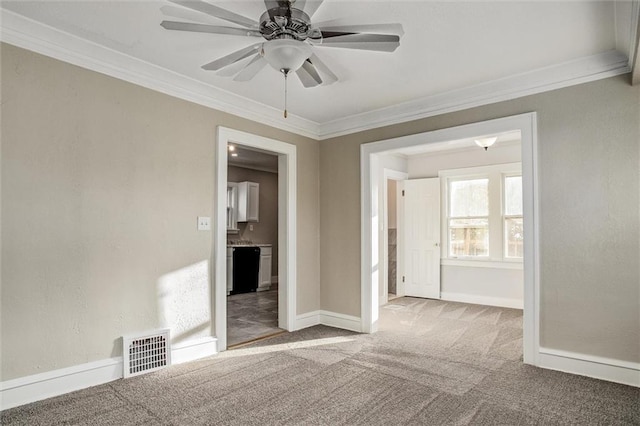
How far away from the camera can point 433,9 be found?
2293 mm

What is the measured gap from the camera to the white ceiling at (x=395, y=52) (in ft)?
7.60

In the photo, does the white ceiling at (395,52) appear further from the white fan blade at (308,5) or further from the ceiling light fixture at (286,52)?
the ceiling light fixture at (286,52)

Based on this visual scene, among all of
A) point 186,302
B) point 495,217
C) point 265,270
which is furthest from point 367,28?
point 265,270

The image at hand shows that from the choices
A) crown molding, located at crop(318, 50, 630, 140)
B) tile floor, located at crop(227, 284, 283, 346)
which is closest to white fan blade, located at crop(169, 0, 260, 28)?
crown molding, located at crop(318, 50, 630, 140)

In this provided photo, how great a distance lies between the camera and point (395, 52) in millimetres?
2848

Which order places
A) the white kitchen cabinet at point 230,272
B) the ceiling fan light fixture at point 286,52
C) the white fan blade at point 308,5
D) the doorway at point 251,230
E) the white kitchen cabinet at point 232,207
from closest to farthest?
the white fan blade at point 308,5 → the ceiling fan light fixture at point 286,52 → the doorway at point 251,230 → the white kitchen cabinet at point 230,272 → the white kitchen cabinet at point 232,207

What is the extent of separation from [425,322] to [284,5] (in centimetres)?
402

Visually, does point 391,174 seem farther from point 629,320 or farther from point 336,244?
point 629,320

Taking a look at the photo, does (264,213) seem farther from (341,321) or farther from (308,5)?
(308,5)

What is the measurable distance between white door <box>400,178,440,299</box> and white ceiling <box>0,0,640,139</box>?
9.07 feet

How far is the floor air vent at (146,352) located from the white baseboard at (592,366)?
3210 millimetres

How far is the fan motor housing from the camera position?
2031 millimetres

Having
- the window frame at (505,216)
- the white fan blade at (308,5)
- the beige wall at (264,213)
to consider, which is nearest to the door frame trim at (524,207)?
the white fan blade at (308,5)

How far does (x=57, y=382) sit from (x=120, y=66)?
2.38 m
